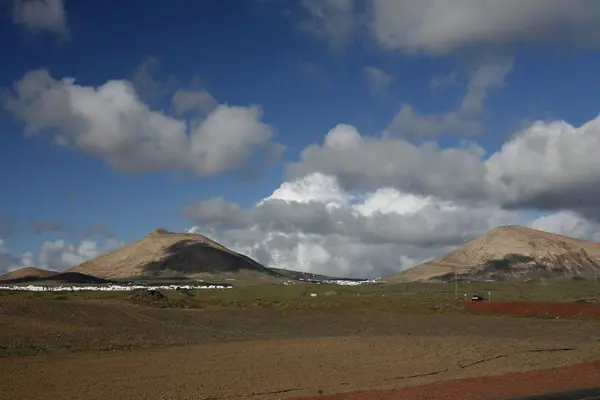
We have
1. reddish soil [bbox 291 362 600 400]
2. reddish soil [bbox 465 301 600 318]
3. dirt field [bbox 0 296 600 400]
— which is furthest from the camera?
reddish soil [bbox 465 301 600 318]

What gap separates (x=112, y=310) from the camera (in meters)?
66.6

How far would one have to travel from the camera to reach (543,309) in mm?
65875

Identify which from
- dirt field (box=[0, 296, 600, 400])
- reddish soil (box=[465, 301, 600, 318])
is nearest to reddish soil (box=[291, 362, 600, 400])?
dirt field (box=[0, 296, 600, 400])

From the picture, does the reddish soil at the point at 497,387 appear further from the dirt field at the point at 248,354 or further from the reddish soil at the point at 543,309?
the reddish soil at the point at 543,309

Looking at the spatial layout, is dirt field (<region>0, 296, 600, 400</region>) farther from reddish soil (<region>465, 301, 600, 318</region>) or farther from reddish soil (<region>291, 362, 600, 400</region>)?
reddish soil (<region>465, 301, 600, 318</region>)

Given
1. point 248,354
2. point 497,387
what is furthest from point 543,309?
point 497,387

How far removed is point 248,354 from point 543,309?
43325 mm

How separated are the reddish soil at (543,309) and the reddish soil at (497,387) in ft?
134

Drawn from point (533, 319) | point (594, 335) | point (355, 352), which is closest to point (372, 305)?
point (533, 319)

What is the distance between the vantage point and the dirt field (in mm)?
22359

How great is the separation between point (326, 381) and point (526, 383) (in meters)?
6.80

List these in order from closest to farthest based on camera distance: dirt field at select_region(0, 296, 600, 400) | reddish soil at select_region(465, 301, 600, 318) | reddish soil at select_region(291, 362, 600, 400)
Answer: reddish soil at select_region(291, 362, 600, 400) < dirt field at select_region(0, 296, 600, 400) < reddish soil at select_region(465, 301, 600, 318)

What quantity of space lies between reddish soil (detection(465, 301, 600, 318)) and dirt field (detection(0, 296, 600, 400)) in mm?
4882

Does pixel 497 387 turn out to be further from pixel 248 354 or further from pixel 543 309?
pixel 543 309
